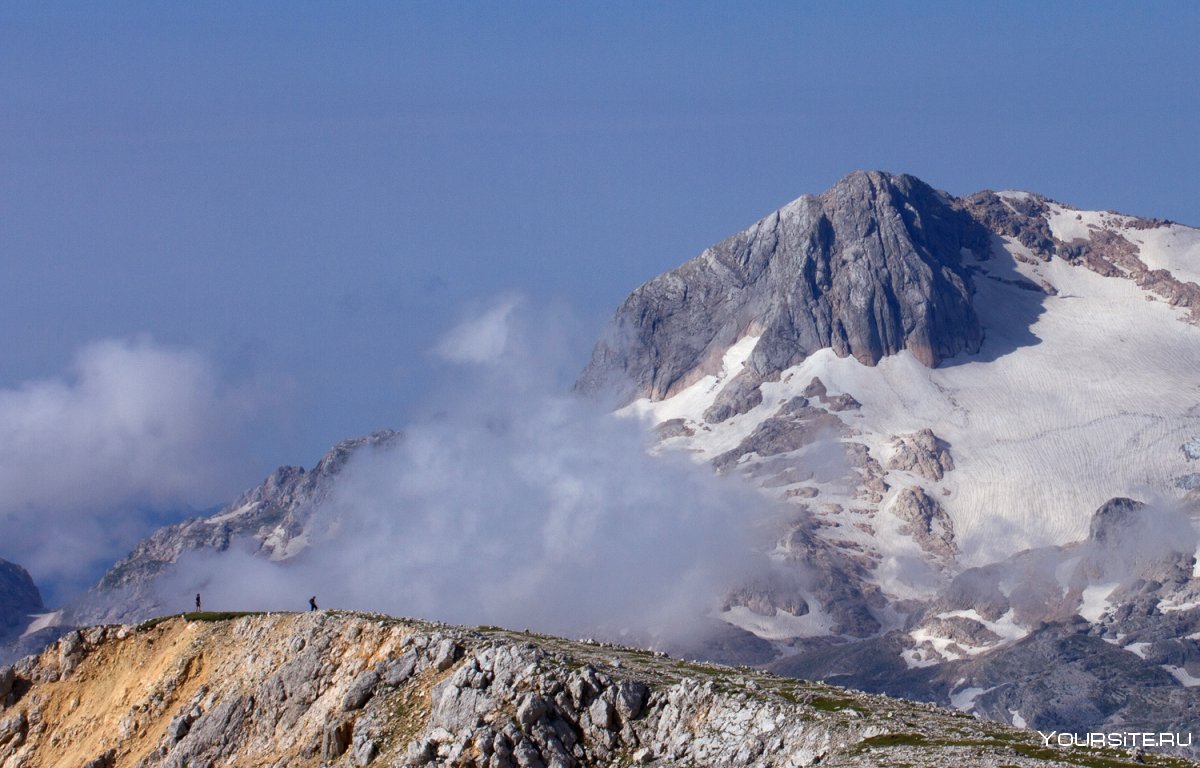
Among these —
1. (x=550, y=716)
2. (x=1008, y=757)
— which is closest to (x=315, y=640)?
(x=550, y=716)

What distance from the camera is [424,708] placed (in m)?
87.4

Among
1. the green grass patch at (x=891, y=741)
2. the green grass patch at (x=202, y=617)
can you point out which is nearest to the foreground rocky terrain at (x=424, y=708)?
the green grass patch at (x=891, y=741)

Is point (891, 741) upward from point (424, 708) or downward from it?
downward

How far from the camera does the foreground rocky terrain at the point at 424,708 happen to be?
246 ft

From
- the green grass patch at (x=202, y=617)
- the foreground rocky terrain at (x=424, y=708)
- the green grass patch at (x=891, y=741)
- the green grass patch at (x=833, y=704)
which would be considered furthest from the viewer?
the green grass patch at (x=202, y=617)

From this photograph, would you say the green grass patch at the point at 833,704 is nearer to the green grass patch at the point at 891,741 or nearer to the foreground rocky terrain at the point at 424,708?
the foreground rocky terrain at the point at 424,708

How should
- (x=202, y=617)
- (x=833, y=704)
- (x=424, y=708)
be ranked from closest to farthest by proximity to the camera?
→ (x=833, y=704)
(x=424, y=708)
(x=202, y=617)

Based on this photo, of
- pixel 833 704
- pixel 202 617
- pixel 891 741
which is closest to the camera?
pixel 891 741

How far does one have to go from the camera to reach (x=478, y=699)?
84.9 m

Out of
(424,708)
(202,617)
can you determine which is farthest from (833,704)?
(202,617)

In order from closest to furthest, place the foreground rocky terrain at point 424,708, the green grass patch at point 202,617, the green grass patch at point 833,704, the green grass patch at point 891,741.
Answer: the green grass patch at point 891,741 → the foreground rocky terrain at point 424,708 → the green grass patch at point 833,704 → the green grass patch at point 202,617

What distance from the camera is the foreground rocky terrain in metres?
75.1

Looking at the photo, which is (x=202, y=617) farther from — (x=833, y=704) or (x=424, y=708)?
(x=833, y=704)

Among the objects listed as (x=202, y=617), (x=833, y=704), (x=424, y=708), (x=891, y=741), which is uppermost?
(x=202, y=617)
